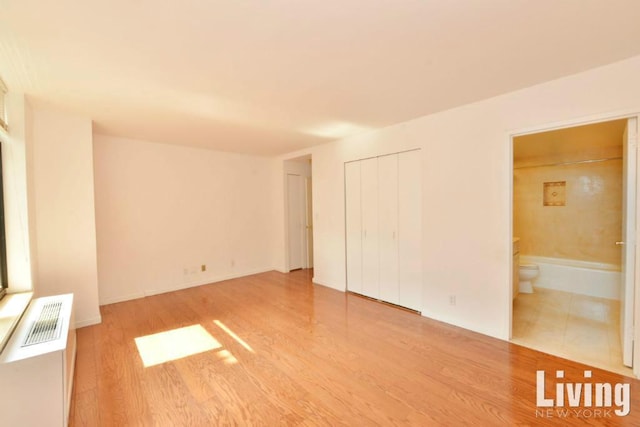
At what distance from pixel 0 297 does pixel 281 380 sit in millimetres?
2440

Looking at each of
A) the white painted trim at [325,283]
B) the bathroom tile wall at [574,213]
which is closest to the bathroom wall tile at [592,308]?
the bathroom tile wall at [574,213]

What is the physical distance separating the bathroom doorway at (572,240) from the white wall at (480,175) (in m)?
0.36

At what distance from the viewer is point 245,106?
283 centimetres

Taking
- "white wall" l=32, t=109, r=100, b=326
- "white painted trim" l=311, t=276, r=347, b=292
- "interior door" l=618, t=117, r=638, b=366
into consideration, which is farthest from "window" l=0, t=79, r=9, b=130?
"interior door" l=618, t=117, r=638, b=366

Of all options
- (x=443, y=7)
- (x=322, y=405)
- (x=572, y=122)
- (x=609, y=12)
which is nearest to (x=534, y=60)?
(x=609, y=12)

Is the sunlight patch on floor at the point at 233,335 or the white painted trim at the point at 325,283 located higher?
the white painted trim at the point at 325,283

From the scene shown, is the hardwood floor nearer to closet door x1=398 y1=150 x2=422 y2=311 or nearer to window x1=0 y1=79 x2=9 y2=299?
closet door x1=398 y1=150 x2=422 y2=311

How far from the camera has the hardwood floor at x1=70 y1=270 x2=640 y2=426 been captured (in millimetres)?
1776

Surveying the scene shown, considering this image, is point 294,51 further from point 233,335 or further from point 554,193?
point 554,193

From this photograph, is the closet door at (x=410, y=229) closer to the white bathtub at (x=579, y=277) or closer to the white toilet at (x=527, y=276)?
the white toilet at (x=527, y=276)

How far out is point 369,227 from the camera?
4004 mm

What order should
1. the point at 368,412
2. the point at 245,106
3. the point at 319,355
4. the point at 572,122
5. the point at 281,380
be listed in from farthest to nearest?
the point at 245,106 → the point at 319,355 → the point at 572,122 → the point at 281,380 → the point at 368,412

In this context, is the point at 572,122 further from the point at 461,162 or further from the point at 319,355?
the point at 319,355

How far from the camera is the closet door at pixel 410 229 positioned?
3406mm
